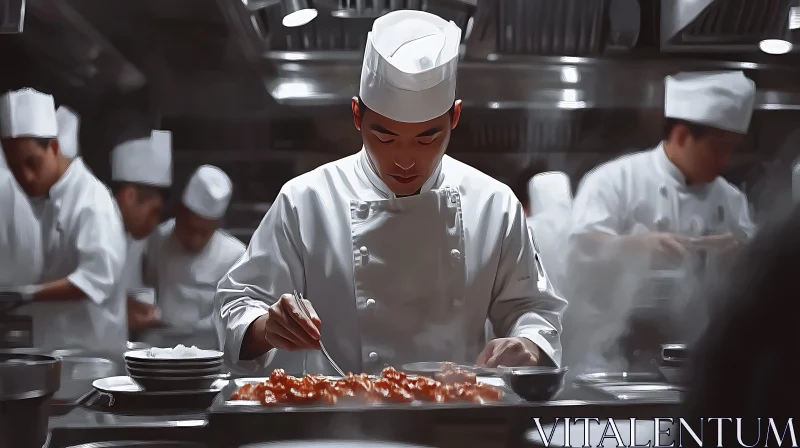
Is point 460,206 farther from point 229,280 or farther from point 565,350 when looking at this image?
point 229,280

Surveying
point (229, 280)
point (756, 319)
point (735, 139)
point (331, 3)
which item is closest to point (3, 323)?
point (229, 280)

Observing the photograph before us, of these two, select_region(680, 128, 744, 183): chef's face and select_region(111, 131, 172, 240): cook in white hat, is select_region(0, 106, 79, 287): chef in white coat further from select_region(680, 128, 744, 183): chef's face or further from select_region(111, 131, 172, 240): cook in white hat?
select_region(680, 128, 744, 183): chef's face

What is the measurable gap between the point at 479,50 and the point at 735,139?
0.63m

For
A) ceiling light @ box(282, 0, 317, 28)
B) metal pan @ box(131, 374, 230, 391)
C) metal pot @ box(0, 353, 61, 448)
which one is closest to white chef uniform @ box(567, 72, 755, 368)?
ceiling light @ box(282, 0, 317, 28)

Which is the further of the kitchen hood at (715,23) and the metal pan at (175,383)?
the kitchen hood at (715,23)

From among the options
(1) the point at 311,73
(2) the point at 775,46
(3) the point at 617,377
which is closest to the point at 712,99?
(2) the point at 775,46

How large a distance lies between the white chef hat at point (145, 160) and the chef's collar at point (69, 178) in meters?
0.08

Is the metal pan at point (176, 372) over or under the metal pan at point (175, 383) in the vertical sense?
over

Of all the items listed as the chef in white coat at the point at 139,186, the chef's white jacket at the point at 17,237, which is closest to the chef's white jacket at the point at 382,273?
the chef in white coat at the point at 139,186

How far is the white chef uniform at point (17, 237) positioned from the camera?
168 centimetres

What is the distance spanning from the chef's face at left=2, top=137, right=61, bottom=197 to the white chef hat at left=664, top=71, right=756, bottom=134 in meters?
1.39

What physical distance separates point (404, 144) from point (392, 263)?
26 centimetres

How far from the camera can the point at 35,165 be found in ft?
5.51

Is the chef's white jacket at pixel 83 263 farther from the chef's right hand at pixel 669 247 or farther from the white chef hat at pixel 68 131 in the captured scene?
the chef's right hand at pixel 669 247
